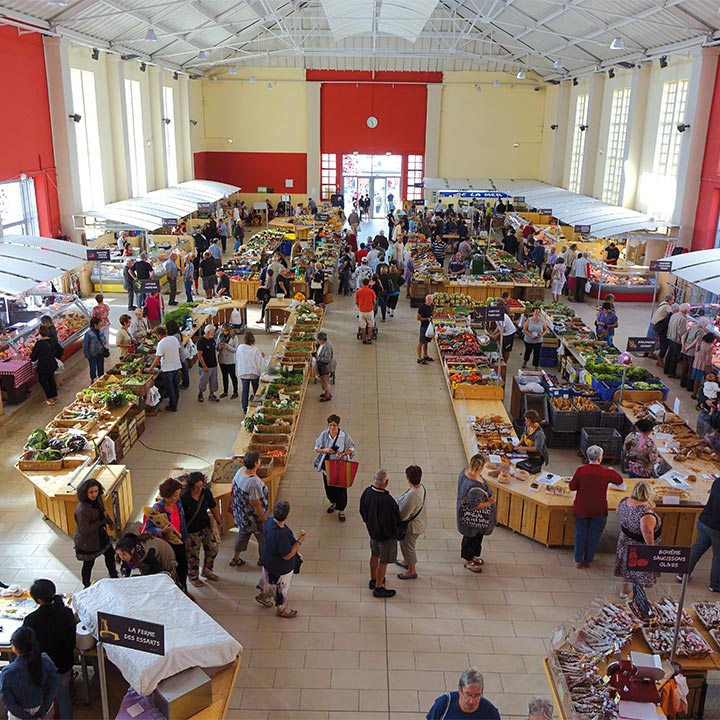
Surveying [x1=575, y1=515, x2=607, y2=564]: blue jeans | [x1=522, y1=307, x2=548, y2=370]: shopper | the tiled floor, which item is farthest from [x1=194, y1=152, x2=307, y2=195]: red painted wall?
[x1=575, y1=515, x2=607, y2=564]: blue jeans

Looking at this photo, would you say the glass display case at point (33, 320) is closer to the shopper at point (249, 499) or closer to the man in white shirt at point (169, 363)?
the man in white shirt at point (169, 363)

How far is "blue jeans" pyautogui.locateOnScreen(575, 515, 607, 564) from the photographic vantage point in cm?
821

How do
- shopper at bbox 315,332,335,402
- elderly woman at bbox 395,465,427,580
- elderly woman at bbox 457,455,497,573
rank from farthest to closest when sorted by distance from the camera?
shopper at bbox 315,332,335,402, elderly woman at bbox 457,455,497,573, elderly woman at bbox 395,465,427,580

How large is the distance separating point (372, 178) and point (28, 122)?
73.8 ft

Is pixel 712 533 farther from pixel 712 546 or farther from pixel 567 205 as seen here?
pixel 567 205

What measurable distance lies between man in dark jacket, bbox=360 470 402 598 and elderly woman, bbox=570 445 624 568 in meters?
2.06

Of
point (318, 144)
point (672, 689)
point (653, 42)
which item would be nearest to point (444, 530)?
point (672, 689)

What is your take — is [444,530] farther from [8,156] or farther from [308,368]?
[8,156]

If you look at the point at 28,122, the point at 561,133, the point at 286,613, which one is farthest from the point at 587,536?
the point at 561,133

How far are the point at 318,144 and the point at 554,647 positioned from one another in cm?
3488

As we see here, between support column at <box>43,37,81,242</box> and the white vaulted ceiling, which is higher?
the white vaulted ceiling

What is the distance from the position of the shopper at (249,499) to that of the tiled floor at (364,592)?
0.59 m

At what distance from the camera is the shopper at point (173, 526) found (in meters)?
6.89

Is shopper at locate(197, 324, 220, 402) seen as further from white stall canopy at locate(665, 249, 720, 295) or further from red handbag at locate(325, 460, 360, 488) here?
white stall canopy at locate(665, 249, 720, 295)
